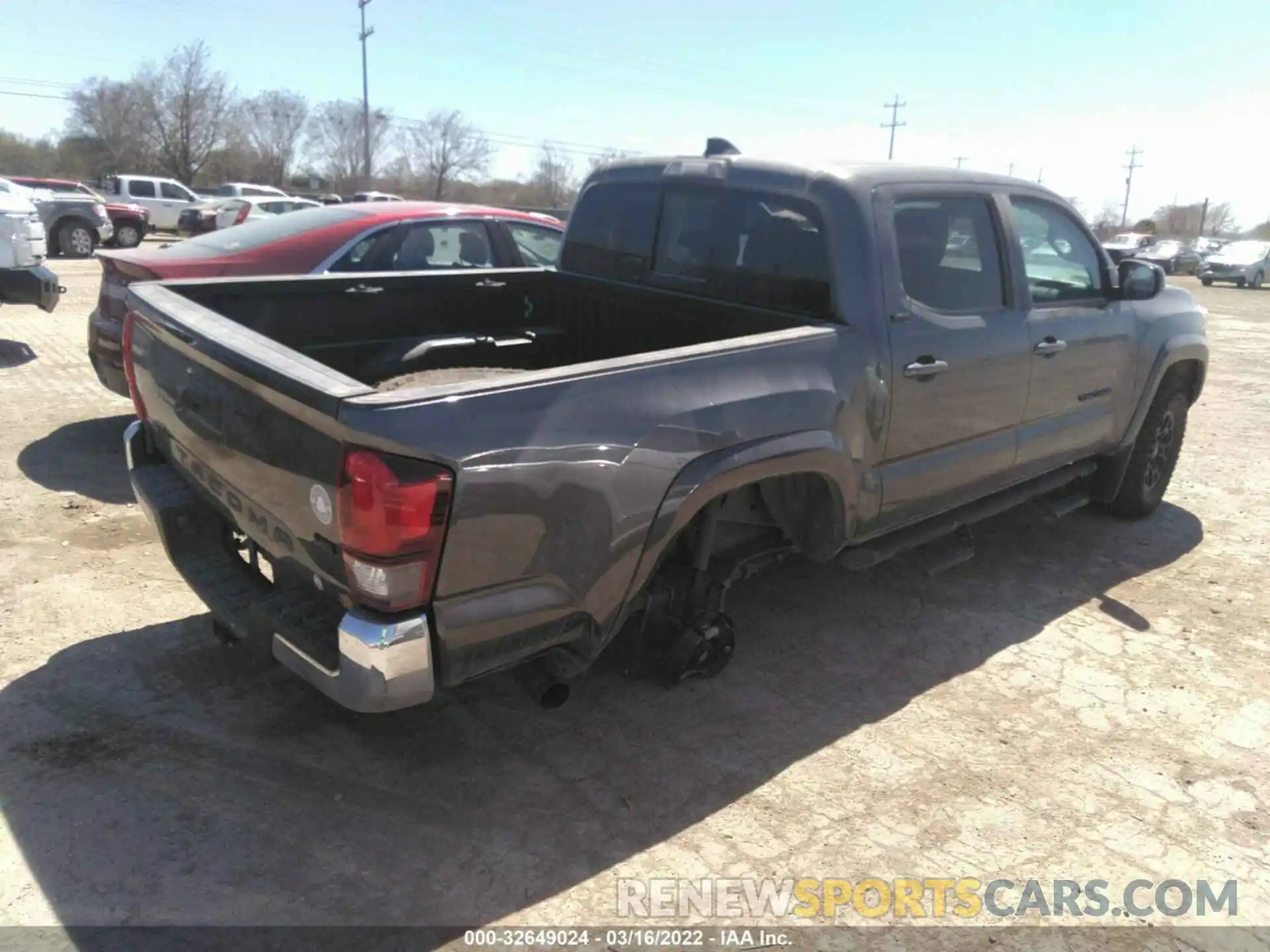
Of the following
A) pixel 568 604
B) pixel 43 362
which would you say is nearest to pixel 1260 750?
pixel 568 604

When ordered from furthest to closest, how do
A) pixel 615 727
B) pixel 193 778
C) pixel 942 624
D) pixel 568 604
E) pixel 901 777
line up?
pixel 942 624 < pixel 615 727 < pixel 901 777 < pixel 193 778 < pixel 568 604

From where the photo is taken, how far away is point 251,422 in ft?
8.94

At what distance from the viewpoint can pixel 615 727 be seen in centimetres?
348

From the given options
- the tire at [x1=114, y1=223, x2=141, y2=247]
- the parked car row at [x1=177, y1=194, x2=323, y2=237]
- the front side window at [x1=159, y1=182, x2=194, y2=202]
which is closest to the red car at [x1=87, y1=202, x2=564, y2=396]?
the parked car row at [x1=177, y1=194, x2=323, y2=237]

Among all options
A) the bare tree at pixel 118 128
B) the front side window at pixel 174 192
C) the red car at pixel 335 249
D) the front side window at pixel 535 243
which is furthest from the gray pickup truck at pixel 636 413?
the bare tree at pixel 118 128

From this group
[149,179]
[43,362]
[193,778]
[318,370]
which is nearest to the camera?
[318,370]

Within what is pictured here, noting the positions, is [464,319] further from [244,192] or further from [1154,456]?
[244,192]

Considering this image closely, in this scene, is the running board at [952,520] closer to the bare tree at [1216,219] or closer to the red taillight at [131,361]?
the red taillight at [131,361]

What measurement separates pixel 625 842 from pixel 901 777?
1004 millimetres

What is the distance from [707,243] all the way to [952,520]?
1652mm

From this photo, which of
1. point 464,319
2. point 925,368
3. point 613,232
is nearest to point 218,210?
point 464,319

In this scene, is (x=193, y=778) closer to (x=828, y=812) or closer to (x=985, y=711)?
(x=828, y=812)

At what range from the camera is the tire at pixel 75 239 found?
18.6 meters

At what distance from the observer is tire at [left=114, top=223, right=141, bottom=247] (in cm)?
2306
